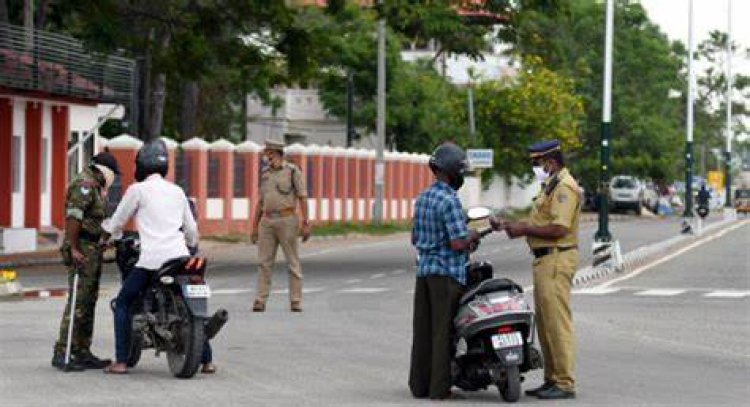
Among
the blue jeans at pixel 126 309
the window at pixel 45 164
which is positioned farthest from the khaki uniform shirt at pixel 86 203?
the window at pixel 45 164

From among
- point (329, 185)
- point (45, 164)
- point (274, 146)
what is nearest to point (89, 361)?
point (274, 146)

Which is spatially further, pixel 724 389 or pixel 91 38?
pixel 91 38

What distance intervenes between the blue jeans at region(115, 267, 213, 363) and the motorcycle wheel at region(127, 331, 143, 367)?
31 mm

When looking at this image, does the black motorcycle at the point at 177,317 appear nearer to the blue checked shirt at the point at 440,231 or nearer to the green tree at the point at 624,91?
the blue checked shirt at the point at 440,231

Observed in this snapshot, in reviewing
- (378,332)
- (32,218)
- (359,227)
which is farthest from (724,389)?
(359,227)

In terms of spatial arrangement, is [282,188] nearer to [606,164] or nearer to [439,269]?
[439,269]

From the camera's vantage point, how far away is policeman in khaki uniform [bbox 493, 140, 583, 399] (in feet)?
43.8

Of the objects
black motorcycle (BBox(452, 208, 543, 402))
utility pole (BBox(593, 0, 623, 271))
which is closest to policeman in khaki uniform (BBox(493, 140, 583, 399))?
black motorcycle (BBox(452, 208, 543, 402))

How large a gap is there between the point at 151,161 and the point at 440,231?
8.49ft

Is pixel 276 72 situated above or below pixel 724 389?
above

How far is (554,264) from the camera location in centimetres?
1341

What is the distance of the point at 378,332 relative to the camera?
19.3m

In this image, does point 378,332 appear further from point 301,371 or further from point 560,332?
point 560,332

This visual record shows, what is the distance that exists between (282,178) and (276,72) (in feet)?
47.7
